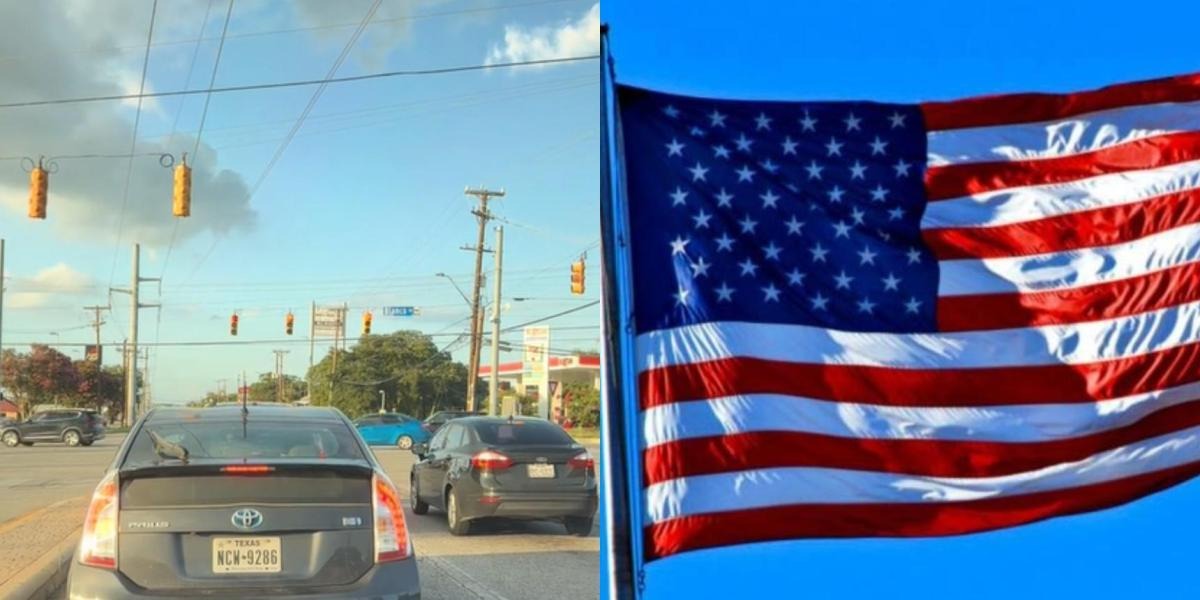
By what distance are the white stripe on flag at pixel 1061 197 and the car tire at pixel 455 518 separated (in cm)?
895

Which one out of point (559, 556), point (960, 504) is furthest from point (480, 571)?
point (960, 504)

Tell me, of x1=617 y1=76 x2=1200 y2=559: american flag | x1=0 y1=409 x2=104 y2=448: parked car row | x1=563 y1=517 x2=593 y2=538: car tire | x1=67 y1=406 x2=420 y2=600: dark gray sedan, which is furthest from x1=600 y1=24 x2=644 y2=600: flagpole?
x1=0 y1=409 x2=104 y2=448: parked car row

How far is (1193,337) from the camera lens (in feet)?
11.6

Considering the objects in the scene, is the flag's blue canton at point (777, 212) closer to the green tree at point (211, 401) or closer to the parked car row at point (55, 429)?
the green tree at point (211, 401)

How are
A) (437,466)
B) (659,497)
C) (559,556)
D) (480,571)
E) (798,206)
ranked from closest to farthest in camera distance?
1. (659,497)
2. (798,206)
3. (480,571)
4. (559,556)
5. (437,466)

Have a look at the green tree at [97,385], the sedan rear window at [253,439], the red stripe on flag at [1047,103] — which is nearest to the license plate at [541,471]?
the sedan rear window at [253,439]

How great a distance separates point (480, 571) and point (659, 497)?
6.55 metres

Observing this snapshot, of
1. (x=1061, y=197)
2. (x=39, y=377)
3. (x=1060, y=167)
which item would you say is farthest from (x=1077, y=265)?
(x=39, y=377)

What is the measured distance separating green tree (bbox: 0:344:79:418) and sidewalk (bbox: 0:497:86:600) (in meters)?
62.3

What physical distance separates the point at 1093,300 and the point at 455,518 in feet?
30.2

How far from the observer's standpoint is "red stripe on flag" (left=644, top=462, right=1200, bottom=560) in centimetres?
303

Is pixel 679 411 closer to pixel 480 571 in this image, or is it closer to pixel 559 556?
pixel 480 571

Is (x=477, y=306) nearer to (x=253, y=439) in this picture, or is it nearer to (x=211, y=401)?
(x=211, y=401)

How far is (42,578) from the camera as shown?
304 inches
